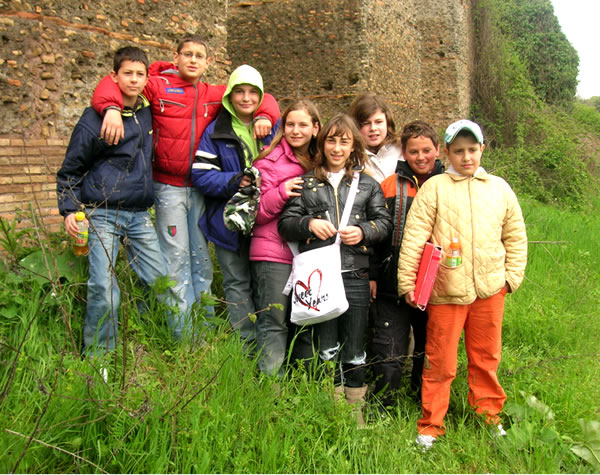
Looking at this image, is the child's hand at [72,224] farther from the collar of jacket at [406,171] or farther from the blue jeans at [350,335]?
the collar of jacket at [406,171]

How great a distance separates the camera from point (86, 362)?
8.24ft

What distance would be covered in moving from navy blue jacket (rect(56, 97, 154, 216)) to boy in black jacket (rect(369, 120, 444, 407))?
1.55 metres

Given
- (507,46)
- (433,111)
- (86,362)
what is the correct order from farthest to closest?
1. (507,46)
2. (433,111)
3. (86,362)

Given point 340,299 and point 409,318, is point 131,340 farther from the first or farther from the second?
point 409,318

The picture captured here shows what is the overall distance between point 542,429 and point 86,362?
2519 mm

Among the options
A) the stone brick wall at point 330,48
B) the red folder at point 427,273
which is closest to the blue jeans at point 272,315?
the red folder at point 427,273

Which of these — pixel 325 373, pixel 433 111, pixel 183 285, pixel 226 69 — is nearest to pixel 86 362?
pixel 183 285

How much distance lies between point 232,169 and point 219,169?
8 cm

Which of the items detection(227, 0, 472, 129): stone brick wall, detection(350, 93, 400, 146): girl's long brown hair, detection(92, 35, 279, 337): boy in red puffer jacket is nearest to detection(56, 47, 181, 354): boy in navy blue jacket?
detection(92, 35, 279, 337): boy in red puffer jacket

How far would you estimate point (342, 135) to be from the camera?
293 cm

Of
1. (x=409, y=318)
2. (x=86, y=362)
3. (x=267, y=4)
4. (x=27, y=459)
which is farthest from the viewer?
(x=267, y=4)

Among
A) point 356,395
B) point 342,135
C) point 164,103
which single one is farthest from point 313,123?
point 356,395

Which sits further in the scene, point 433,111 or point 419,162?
point 433,111

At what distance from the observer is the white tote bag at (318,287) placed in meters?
2.69
